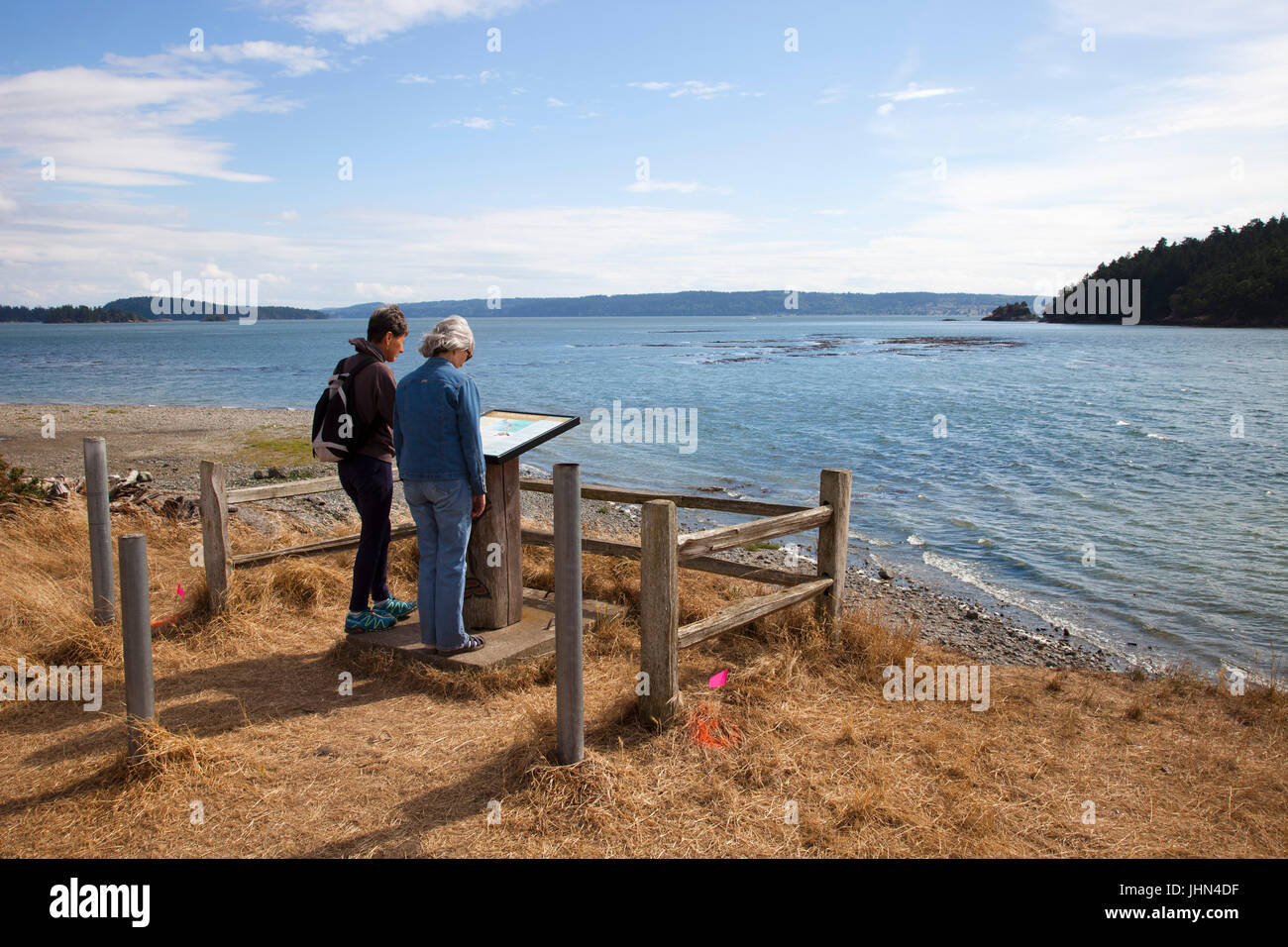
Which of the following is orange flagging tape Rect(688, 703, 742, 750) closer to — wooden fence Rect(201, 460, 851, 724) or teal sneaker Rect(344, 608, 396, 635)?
wooden fence Rect(201, 460, 851, 724)

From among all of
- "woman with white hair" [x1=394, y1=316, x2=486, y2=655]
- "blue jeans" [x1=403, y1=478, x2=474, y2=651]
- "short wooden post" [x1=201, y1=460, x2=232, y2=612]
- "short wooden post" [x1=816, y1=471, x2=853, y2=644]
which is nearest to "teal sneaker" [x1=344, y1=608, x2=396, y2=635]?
"blue jeans" [x1=403, y1=478, x2=474, y2=651]

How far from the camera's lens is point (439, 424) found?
5.22 meters

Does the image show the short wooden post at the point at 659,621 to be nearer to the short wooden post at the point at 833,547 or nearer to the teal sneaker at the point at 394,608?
the short wooden post at the point at 833,547

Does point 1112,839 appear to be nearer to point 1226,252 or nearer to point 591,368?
point 591,368

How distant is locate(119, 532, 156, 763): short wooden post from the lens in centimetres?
385

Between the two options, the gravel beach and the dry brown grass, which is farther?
the gravel beach

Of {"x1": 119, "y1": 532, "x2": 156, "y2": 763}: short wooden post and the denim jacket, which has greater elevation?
the denim jacket

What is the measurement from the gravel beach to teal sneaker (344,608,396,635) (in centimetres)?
267

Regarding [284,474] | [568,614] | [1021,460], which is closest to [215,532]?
[568,614]

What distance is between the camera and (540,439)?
592 cm

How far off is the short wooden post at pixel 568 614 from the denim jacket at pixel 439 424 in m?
1.22

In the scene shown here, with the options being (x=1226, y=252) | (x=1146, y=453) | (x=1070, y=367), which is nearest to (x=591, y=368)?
(x=1070, y=367)

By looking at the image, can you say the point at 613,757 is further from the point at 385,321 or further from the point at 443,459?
the point at 385,321

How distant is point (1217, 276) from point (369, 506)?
128 metres
